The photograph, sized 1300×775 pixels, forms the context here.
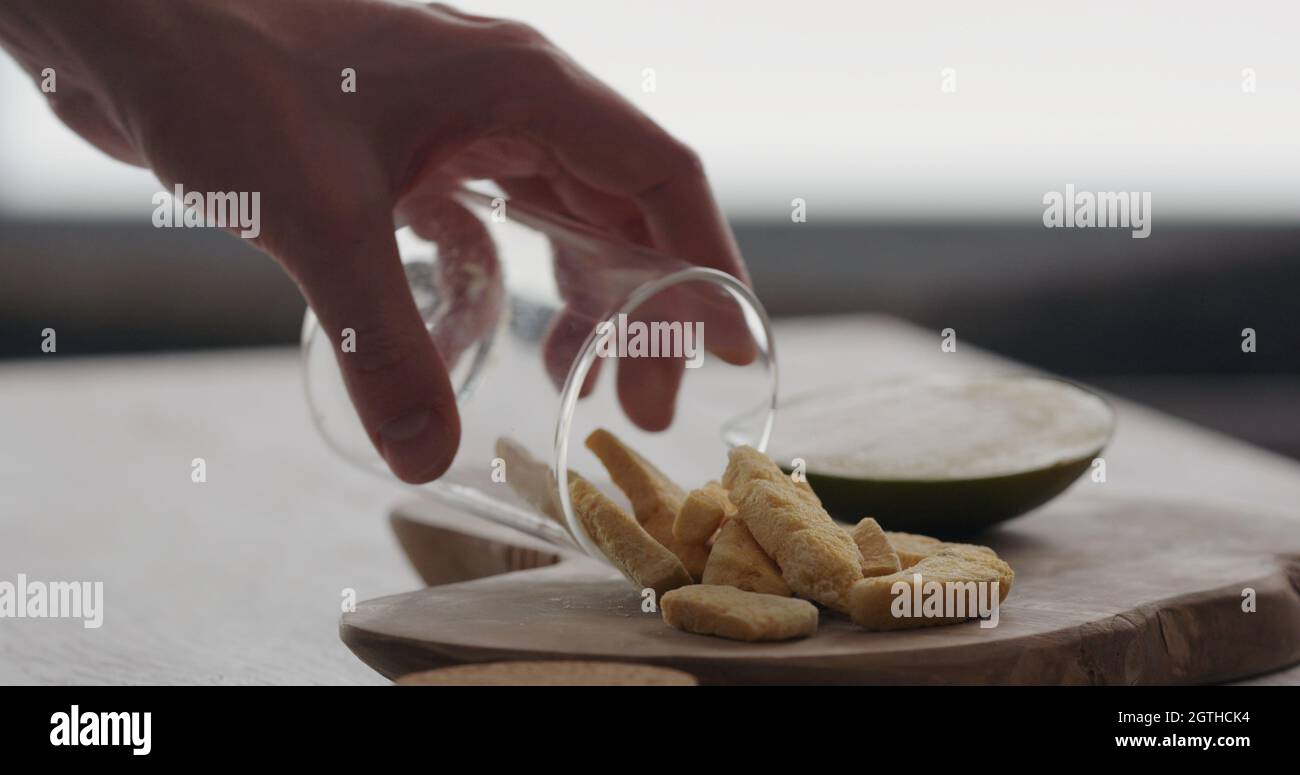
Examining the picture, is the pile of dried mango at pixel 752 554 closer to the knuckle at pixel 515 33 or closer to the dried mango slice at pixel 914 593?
the dried mango slice at pixel 914 593

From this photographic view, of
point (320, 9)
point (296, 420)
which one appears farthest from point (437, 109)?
point (296, 420)

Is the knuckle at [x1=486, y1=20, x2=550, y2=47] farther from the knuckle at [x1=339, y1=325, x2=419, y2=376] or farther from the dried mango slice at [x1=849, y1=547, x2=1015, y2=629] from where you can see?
the dried mango slice at [x1=849, y1=547, x2=1015, y2=629]

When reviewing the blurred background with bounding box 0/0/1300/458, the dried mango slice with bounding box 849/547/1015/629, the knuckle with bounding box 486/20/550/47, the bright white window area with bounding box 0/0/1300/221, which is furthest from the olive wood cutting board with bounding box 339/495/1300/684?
the bright white window area with bounding box 0/0/1300/221

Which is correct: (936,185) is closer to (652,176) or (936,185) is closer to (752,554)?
(652,176)

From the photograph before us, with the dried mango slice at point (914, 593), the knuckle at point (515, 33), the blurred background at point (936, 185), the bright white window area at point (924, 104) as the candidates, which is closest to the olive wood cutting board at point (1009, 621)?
the dried mango slice at point (914, 593)

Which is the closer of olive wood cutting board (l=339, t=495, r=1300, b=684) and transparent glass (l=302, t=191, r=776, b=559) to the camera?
olive wood cutting board (l=339, t=495, r=1300, b=684)

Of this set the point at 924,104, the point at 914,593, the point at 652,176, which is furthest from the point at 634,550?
the point at 924,104
